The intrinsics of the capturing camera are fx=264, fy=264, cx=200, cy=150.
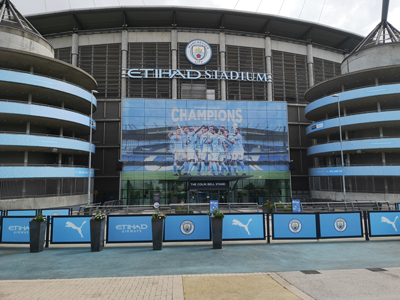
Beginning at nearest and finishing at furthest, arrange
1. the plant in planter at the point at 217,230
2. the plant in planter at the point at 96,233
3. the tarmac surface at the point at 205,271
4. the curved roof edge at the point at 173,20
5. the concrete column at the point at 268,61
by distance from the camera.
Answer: the tarmac surface at the point at 205,271
the plant in planter at the point at 96,233
the plant in planter at the point at 217,230
the curved roof edge at the point at 173,20
the concrete column at the point at 268,61

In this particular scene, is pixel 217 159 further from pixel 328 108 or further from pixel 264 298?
pixel 264 298

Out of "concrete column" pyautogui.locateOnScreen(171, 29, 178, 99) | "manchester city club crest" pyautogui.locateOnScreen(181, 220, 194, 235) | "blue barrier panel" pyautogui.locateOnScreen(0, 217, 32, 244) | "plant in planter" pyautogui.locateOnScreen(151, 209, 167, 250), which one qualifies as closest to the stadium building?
"concrete column" pyautogui.locateOnScreen(171, 29, 178, 99)

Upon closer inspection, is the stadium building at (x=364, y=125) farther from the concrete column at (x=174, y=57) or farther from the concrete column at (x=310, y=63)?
the concrete column at (x=174, y=57)

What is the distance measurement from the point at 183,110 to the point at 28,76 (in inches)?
816

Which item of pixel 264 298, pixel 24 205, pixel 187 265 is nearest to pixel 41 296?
pixel 187 265

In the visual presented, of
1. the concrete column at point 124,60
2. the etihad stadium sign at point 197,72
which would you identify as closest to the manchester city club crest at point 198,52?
the etihad stadium sign at point 197,72

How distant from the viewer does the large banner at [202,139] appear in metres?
40.3

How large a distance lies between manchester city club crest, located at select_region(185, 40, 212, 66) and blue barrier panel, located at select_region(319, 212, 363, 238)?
3841cm

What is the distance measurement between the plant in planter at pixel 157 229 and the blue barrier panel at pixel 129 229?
0.93 m

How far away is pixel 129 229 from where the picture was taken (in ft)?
44.0

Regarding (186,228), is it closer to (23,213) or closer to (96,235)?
(96,235)

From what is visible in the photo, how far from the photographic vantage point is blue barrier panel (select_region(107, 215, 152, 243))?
1331 centimetres

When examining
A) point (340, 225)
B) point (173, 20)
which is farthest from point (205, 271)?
point (173, 20)

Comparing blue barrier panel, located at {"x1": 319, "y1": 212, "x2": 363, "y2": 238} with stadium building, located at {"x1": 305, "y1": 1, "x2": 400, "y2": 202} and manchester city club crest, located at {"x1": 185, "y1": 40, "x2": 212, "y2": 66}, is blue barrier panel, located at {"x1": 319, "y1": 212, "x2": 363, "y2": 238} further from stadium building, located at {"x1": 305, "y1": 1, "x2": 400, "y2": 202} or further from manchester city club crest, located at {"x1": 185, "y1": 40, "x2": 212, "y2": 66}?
manchester city club crest, located at {"x1": 185, "y1": 40, "x2": 212, "y2": 66}
